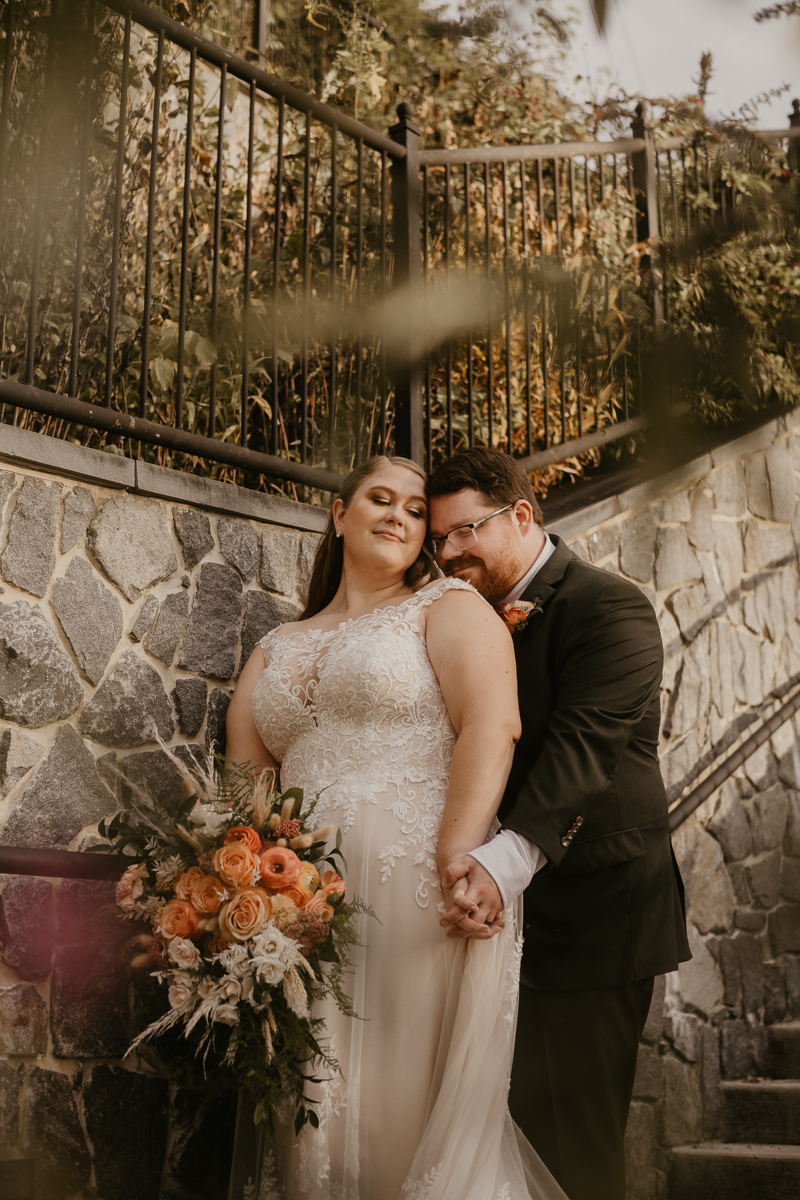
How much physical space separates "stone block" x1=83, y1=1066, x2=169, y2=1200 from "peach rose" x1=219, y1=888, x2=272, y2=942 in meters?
0.77

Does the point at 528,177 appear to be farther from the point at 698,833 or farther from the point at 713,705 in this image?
the point at 698,833

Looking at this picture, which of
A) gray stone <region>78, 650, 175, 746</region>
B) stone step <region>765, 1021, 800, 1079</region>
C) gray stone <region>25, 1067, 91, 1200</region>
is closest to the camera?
gray stone <region>25, 1067, 91, 1200</region>

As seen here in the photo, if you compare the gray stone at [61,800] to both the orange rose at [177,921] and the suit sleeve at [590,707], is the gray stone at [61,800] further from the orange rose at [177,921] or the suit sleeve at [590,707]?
the suit sleeve at [590,707]

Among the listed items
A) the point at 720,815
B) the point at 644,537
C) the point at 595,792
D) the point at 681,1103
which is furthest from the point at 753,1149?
the point at 644,537

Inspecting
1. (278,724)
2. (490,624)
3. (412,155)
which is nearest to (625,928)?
(490,624)

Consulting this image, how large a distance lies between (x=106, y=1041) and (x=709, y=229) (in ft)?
7.18

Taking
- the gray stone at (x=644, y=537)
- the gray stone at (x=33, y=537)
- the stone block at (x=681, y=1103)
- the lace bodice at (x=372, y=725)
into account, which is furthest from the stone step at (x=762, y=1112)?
the gray stone at (x=644, y=537)

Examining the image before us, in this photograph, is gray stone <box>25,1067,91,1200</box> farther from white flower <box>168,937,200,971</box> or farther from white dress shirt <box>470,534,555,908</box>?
white dress shirt <box>470,534,555,908</box>

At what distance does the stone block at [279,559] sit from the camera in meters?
2.93

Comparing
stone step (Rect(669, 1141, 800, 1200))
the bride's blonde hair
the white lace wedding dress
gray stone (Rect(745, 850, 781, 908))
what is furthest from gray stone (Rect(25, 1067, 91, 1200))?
gray stone (Rect(745, 850, 781, 908))

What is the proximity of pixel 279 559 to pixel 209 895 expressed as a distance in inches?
54.6

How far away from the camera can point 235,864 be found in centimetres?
175

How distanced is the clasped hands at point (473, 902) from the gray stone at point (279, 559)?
1.20 meters

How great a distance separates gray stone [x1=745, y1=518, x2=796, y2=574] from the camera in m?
4.67
